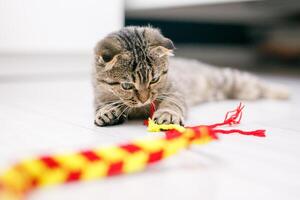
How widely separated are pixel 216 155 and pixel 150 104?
48cm

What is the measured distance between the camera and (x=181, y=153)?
3.63 feet

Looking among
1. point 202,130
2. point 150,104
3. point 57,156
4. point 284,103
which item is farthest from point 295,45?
point 57,156

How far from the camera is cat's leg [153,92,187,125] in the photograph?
138 cm

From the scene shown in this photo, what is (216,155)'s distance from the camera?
112cm

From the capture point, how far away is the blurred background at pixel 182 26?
2.72 metres

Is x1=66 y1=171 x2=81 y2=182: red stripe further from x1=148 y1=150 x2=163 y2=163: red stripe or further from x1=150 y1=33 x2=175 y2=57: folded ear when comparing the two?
x1=150 y1=33 x2=175 y2=57: folded ear

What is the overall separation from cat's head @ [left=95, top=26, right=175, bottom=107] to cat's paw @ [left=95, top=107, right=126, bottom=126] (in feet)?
0.19

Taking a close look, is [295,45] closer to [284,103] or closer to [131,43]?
[284,103]

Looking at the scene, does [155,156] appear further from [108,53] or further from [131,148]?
[108,53]

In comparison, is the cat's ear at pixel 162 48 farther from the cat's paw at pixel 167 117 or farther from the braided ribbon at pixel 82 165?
the braided ribbon at pixel 82 165

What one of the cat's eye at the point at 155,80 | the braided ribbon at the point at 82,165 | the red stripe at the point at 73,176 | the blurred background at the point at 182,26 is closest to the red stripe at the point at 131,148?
the braided ribbon at the point at 82,165

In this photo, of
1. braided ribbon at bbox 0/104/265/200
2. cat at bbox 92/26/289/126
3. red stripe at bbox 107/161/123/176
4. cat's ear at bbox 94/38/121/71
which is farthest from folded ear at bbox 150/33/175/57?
red stripe at bbox 107/161/123/176

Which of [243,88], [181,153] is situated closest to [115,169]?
[181,153]

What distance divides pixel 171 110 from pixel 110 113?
0.23 metres
